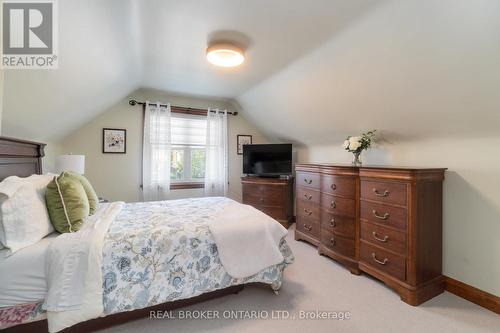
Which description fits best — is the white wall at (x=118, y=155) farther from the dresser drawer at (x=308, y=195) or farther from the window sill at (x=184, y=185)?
the dresser drawer at (x=308, y=195)

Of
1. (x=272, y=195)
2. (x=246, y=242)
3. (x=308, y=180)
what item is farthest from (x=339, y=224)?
(x=272, y=195)

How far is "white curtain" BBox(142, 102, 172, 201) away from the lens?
383cm

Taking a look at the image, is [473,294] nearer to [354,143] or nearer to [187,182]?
[354,143]

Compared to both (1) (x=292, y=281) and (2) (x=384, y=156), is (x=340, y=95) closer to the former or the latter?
(2) (x=384, y=156)

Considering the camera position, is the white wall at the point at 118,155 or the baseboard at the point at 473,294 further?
the white wall at the point at 118,155

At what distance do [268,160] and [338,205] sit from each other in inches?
69.8

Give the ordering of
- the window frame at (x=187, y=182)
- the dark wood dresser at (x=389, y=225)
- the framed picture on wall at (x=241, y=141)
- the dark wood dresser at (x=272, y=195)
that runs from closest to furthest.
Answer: the dark wood dresser at (x=389, y=225) < the dark wood dresser at (x=272, y=195) < the window frame at (x=187, y=182) < the framed picture on wall at (x=241, y=141)

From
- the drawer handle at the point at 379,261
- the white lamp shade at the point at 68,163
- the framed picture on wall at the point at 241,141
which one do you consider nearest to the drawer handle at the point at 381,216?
the drawer handle at the point at 379,261

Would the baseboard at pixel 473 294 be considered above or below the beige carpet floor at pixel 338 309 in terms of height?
above

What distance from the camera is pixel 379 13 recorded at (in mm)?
1736

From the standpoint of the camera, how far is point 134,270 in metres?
1.53

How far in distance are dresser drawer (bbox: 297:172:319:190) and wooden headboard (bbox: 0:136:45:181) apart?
3048 mm

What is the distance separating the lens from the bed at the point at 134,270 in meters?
1.33

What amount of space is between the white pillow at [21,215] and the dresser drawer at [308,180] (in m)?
2.74
